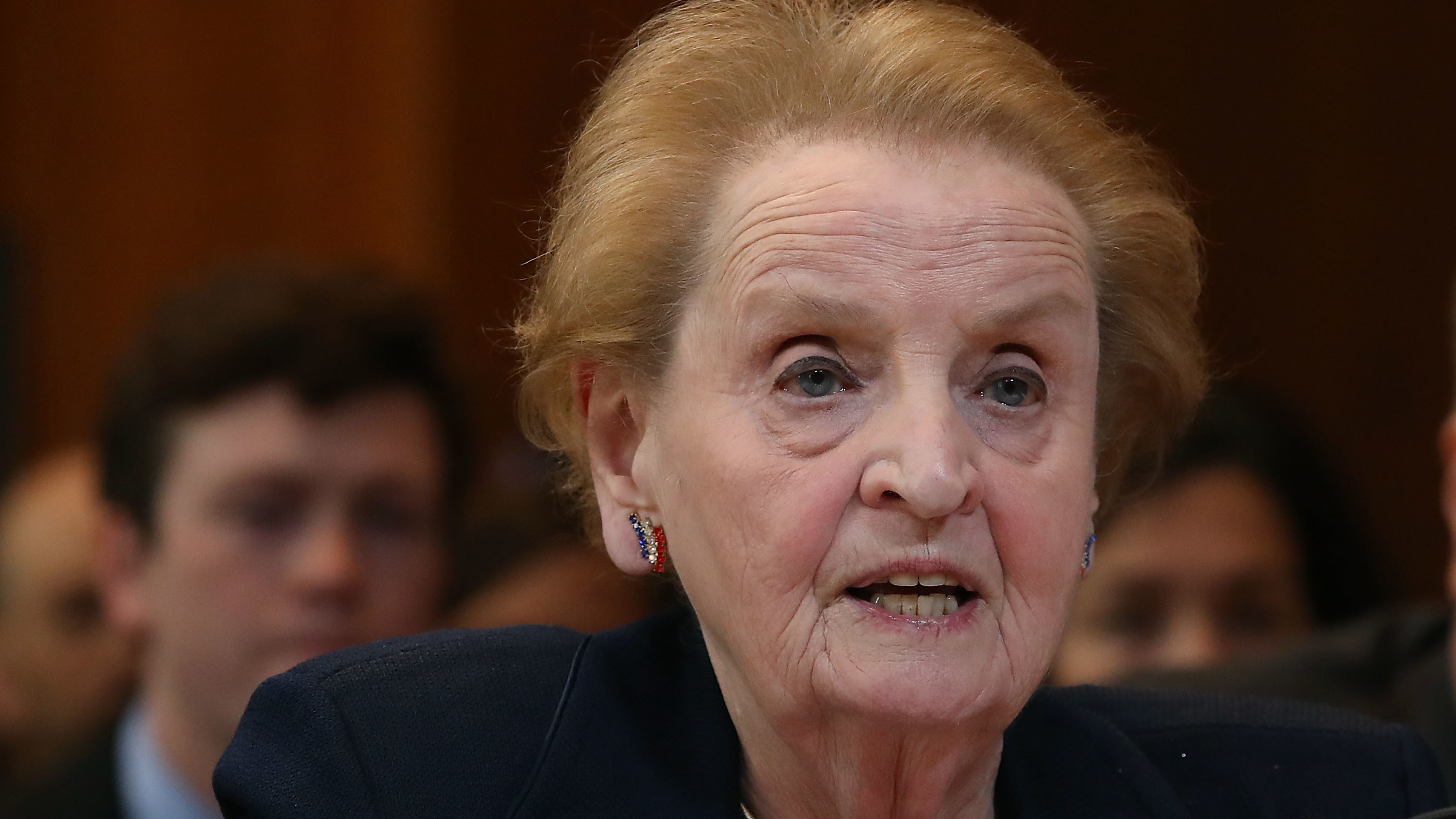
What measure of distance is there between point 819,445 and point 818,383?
0.22ft

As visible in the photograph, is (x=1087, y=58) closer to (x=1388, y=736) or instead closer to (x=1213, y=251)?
(x=1213, y=251)

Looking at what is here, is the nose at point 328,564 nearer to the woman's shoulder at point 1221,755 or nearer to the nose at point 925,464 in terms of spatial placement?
the woman's shoulder at point 1221,755

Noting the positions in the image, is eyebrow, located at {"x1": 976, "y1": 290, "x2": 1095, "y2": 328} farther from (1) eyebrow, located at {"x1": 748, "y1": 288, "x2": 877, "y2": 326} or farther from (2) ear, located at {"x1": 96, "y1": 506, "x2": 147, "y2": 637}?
(2) ear, located at {"x1": 96, "y1": 506, "x2": 147, "y2": 637}

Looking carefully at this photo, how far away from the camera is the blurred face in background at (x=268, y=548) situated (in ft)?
10.8

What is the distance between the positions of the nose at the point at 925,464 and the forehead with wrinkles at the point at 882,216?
0.46 feet

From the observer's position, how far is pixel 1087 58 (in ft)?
15.6

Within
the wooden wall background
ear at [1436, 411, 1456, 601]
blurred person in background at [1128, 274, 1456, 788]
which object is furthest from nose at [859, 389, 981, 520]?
the wooden wall background

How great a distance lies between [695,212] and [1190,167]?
3.46 meters

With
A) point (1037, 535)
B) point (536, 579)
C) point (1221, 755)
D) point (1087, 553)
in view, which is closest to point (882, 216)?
point (1037, 535)

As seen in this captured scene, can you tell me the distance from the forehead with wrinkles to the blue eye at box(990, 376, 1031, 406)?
114mm

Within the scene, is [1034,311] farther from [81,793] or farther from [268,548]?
[81,793]

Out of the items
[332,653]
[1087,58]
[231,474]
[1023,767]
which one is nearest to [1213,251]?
[1087,58]

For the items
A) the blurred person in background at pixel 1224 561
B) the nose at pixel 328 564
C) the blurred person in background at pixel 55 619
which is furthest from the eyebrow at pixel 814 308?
the blurred person in background at pixel 55 619

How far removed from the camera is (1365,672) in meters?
3.07
